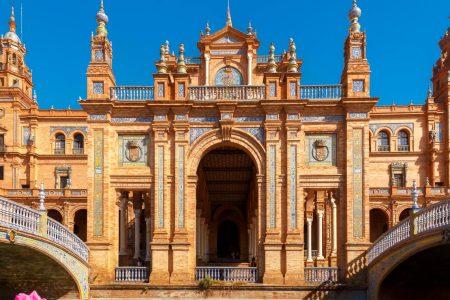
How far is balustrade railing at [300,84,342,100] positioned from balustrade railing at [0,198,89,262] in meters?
11.5

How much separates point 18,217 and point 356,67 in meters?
15.0

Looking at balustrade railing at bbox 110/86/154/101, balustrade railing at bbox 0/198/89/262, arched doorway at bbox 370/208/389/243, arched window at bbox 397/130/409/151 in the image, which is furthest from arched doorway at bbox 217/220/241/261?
balustrade railing at bbox 0/198/89/262

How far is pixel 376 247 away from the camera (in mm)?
21859

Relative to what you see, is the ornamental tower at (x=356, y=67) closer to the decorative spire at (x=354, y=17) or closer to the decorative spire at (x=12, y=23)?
the decorative spire at (x=354, y=17)

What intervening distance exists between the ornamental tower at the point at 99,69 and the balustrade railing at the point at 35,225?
6.38 meters

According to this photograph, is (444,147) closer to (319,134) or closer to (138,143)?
(319,134)

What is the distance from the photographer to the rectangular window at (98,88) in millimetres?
24341

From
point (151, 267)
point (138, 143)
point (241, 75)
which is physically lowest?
point (151, 267)

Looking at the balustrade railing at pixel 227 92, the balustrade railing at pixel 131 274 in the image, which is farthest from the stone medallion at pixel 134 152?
the balustrade railing at pixel 131 274

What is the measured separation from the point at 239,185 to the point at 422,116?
75.4 feet

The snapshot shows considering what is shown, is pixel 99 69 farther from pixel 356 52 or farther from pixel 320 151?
pixel 356 52

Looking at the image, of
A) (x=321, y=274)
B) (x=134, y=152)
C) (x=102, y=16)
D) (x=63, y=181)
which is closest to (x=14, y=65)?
(x=63, y=181)

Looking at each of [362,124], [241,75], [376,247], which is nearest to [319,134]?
[362,124]

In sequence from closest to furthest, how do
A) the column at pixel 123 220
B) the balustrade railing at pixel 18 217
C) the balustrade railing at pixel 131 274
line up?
the balustrade railing at pixel 18 217
the balustrade railing at pixel 131 274
the column at pixel 123 220
